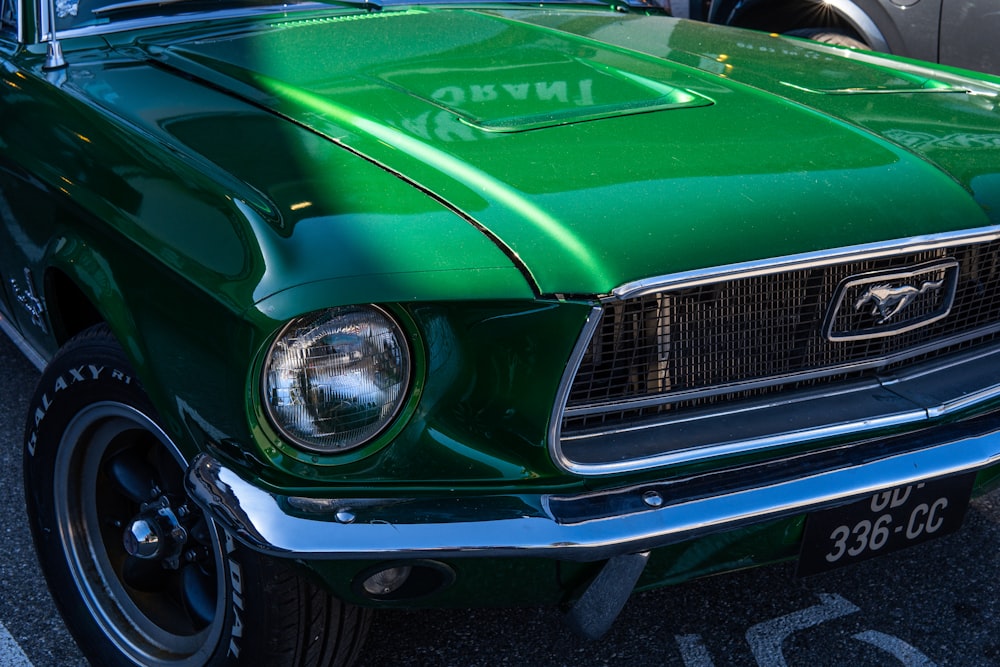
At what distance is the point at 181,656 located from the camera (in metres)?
1.99

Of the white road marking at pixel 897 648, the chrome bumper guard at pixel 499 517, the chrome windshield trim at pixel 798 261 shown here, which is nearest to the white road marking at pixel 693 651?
the white road marking at pixel 897 648

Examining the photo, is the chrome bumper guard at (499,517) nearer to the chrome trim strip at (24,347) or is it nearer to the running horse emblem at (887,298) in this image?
the running horse emblem at (887,298)

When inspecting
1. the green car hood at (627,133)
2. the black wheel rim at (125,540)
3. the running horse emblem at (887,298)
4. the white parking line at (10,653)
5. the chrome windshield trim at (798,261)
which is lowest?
the white parking line at (10,653)

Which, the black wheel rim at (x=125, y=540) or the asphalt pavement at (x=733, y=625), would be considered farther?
the asphalt pavement at (x=733, y=625)

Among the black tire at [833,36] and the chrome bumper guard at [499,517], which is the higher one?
the black tire at [833,36]

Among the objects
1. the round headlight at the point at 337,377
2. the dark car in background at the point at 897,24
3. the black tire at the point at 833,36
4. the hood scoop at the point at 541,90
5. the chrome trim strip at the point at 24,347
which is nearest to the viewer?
the round headlight at the point at 337,377

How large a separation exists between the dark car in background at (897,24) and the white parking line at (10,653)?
3480 millimetres

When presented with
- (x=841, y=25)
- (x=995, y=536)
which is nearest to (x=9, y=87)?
(x=995, y=536)

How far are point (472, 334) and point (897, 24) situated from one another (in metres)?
3.21

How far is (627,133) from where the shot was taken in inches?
77.9

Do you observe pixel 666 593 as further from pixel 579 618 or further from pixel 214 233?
pixel 214 233

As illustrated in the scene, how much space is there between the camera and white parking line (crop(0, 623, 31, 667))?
2.17 m

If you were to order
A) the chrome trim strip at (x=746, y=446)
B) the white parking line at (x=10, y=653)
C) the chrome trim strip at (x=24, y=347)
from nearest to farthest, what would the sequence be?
the chrome trim strip at (x=746, y=446), the white parking line at (x=10, y=653), the chrome trim strip at (x=24, y=347)

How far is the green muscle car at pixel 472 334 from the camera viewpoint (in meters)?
1.59
